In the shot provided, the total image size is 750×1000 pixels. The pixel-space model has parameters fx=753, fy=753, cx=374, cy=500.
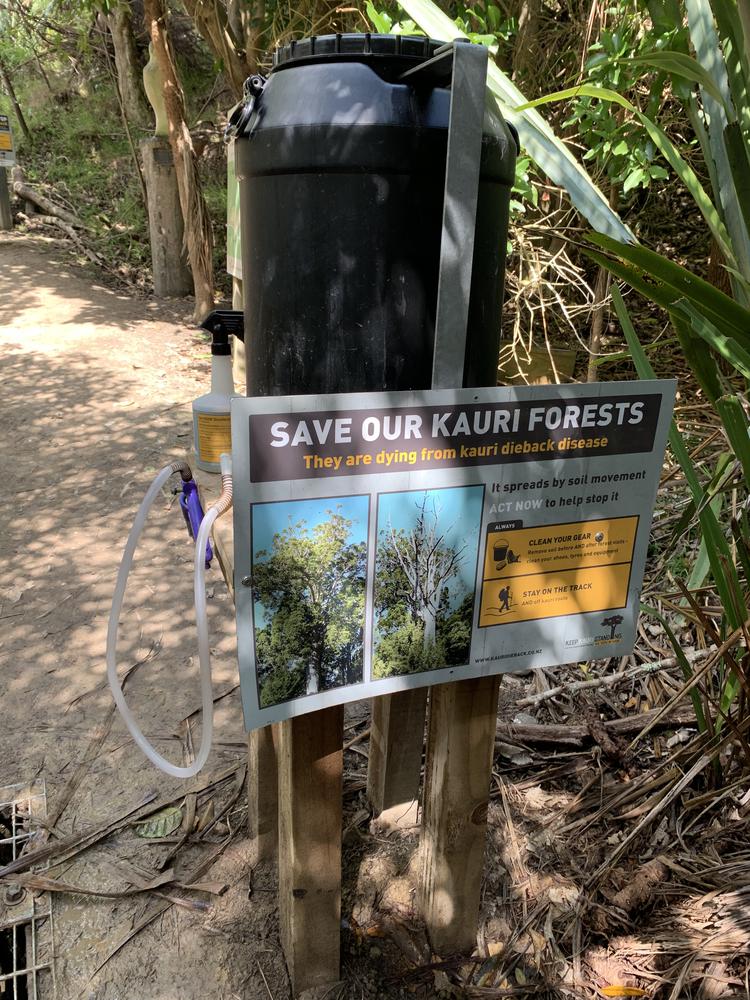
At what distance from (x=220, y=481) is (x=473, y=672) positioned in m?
0.70

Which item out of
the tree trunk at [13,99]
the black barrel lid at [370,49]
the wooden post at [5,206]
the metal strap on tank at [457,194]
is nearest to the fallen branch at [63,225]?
the wooden post at [5,206]

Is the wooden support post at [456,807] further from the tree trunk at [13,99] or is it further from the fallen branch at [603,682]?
the tree trunk at [13,99]

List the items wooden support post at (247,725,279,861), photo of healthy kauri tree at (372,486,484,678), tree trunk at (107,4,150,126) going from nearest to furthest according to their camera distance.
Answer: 1. photo of healthy kauri tree at (372,486,484,678)
2. wooden support post at (247,725,279,861)
3. tree trunk at (107,4,150,126)

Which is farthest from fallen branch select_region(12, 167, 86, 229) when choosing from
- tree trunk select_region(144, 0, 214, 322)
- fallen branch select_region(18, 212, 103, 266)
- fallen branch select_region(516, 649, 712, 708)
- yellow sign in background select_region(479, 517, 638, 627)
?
yellow sign in background select_region(479, 517, 638, 627)

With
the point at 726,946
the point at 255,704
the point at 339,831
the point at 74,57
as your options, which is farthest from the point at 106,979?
the point at 74,57

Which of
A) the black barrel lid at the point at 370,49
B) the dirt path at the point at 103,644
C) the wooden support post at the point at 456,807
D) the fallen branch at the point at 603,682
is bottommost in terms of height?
the dirt path at the point at 103,644

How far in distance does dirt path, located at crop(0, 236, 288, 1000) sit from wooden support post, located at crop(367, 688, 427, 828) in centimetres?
37

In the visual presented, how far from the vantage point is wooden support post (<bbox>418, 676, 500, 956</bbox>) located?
4.75 ft

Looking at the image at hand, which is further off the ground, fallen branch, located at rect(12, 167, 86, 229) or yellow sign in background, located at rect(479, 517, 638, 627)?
yellow sign in background, located at rect(479, 517, 638, 627)

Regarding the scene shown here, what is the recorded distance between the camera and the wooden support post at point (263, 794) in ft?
5.91

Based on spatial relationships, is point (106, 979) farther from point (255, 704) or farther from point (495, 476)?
point (495, 476)

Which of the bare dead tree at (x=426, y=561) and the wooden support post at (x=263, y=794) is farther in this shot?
the wooden support post at (x=263, y=794)

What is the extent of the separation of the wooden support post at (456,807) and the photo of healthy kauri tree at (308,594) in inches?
12.6

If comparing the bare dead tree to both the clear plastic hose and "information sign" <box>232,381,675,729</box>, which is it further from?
the clear plastic hose
